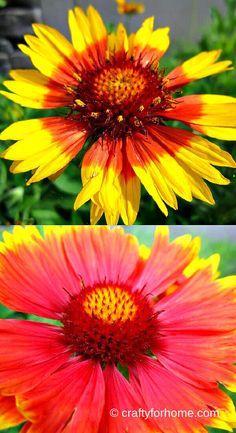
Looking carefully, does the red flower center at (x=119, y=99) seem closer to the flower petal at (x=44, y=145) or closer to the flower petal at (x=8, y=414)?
the flower petal at (x=44, y=145)

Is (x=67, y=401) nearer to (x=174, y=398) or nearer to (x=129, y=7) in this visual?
(x=174, y=398)

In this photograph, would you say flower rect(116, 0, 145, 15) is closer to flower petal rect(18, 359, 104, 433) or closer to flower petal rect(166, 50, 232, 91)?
flower petal rect(166, 50, 232, 91)

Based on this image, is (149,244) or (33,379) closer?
(33,379)

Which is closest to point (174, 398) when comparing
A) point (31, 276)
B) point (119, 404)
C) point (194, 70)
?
point (119, 404)

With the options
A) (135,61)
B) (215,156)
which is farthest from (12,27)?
(215,156)

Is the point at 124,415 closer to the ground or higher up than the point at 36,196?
closer to the ground

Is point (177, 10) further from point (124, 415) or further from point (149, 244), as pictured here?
point (124, 415)

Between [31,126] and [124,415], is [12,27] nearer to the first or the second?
[31,126]

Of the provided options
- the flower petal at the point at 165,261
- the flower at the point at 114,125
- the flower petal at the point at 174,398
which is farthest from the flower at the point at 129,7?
the flower petal at the point at 174,398

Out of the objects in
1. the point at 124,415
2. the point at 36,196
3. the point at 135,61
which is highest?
the point at 135,61
